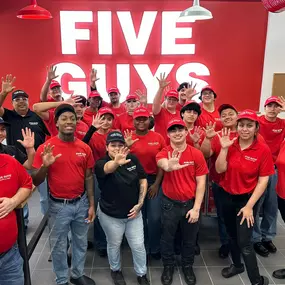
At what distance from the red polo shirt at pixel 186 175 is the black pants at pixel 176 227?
0.08 metres

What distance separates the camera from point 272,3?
3.16m

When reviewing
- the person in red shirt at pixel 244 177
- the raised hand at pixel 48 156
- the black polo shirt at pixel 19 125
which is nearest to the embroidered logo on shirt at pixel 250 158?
the person in red shirt at pixel 244 177

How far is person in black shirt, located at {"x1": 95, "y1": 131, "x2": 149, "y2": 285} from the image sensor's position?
281 cm

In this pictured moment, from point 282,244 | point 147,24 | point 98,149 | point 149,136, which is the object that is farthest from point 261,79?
point 98,149

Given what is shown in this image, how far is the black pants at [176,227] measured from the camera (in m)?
2.99

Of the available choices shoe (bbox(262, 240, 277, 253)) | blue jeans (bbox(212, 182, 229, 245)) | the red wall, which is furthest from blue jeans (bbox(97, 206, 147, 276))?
the red wall

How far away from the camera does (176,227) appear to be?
10.1 feet

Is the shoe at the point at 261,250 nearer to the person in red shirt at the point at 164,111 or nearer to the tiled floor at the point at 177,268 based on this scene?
the tiled floor at the point at 177,268

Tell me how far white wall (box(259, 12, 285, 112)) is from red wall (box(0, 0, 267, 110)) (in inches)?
4.2

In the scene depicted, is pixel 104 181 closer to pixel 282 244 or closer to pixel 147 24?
pixel 282 244

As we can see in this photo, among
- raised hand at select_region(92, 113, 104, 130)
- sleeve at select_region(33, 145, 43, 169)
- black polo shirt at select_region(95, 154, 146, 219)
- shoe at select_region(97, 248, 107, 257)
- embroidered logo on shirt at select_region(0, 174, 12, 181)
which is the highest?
raised hand at select_region(92, 113, 104, 130)

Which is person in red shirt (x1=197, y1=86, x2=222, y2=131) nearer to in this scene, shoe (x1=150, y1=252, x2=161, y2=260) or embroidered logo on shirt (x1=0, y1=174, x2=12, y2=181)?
shoe (x1=150, y1=252, x2=161, y2=260)

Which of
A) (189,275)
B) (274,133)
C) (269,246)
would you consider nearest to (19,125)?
(189,275)

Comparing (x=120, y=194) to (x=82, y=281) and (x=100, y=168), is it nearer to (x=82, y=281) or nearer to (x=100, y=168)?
(x=100, y=168)
